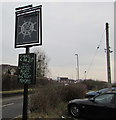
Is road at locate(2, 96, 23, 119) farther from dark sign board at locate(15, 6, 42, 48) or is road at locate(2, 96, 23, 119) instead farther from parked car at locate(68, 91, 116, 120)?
dark sign board at locate(15, 6, 42, 48)

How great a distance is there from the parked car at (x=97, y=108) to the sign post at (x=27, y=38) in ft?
10.4

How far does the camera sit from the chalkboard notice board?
23.8ft

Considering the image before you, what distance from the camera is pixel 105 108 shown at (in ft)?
28.4

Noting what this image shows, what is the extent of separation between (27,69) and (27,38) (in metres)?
1.12

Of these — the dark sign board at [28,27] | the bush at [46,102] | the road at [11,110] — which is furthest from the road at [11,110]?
the dark sign board at [28,27]

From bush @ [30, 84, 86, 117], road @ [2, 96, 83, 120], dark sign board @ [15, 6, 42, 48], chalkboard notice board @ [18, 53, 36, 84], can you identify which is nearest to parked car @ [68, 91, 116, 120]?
bush @ [30, 84, 86, 117]

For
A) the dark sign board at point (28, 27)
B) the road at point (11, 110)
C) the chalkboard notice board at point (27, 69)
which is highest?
the dark sign board at point (28, 27)

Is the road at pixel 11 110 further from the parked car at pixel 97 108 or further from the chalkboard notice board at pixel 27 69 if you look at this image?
the chalkboard notice board at pixel 27 69

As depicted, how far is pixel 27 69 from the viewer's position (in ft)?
24.2

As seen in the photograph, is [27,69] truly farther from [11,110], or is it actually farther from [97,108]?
[11,110]

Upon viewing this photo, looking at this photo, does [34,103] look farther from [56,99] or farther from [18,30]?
[18,30]

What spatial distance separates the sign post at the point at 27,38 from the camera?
730 centimetres

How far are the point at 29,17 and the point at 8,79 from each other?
20736 millimetres

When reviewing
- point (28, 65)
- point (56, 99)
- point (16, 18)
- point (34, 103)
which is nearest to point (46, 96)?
point (34, 103)
